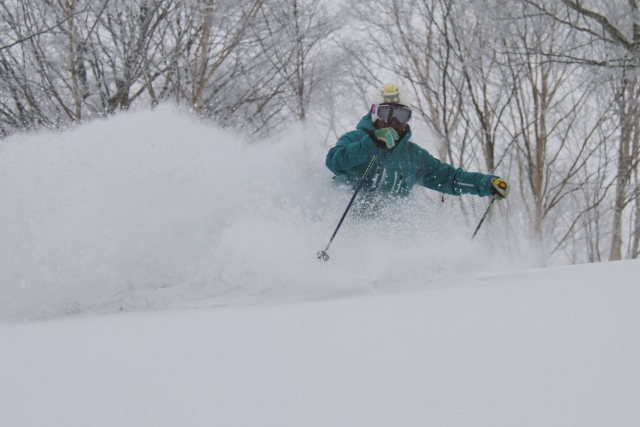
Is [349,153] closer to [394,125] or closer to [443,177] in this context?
[394,125]

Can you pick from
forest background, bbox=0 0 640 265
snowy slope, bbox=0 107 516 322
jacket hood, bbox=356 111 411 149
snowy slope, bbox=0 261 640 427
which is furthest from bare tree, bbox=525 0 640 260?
snowy slope, bbox=0 261 640 427

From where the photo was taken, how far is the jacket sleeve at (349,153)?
377 cm

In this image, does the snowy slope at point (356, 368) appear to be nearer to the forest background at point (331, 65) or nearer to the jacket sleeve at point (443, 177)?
the jacket sleeve at point (443, 177)

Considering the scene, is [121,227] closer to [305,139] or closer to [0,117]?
[305,139]

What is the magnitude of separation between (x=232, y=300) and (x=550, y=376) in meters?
2.16

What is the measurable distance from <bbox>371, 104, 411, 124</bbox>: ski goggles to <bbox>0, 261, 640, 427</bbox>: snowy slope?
7.75 feet

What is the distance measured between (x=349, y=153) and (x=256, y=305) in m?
1.54

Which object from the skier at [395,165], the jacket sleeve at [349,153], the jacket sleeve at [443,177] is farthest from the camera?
the jacket sleeve at [443,177]

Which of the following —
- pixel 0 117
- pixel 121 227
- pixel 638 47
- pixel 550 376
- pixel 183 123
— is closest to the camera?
pixel 550 376

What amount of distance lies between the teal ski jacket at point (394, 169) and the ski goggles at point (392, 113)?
0.14m

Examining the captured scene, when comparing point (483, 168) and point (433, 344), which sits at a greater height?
point (483, 168)

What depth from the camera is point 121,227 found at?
3350mm

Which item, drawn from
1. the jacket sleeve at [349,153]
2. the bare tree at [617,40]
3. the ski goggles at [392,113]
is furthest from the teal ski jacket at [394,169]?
the bare tree at [617,40]

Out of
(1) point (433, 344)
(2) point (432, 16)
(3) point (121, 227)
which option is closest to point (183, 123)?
(3) point (121, 227)
